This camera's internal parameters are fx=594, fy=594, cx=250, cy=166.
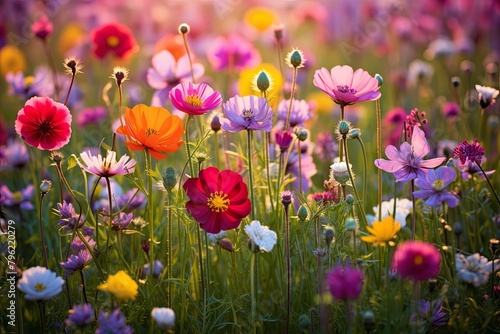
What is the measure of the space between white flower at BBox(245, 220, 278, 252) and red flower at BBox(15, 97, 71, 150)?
1.64 feet

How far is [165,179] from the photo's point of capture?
1.30 m

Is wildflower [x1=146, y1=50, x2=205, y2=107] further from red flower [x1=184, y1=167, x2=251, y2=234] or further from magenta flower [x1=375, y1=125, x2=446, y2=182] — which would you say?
magenta flower [x1=375, y1=125, x2=446, y2=182]

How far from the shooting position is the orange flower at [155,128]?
4.33 feet

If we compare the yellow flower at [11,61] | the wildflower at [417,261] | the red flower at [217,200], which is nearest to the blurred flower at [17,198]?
the red flower at [217,200]

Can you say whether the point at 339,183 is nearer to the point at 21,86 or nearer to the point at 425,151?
the point at 425,151

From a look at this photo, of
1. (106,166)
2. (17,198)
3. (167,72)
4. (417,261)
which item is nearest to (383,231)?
(417,261)

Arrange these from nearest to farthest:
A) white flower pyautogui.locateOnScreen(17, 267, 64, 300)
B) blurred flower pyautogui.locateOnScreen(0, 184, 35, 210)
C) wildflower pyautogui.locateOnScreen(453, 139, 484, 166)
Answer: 1. white flower pyautogui.locateOnScreen(17, 267, 64, 300)
2. wildflower pyautogui.locateOnScreen(453, 139, 484, 166)
3. blurred flower pyautogui.locateOnScreen(0, 184, 35, 210)

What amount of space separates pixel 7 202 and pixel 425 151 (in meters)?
1.22

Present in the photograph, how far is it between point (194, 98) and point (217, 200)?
0.79 feet

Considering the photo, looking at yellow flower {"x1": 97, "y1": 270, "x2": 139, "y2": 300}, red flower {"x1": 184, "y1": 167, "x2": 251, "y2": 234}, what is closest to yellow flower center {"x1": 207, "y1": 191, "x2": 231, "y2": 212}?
red flower {"x1": 184, "y1": 167, "x2": 251, "y2": 234}

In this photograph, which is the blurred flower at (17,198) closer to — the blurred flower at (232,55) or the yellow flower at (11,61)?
the blurred flower at (232,55)

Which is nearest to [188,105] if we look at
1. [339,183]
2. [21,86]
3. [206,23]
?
[339,183]

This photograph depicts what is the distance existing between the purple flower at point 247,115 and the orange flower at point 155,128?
11 cm

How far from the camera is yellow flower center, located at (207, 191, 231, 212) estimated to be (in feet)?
4.34
